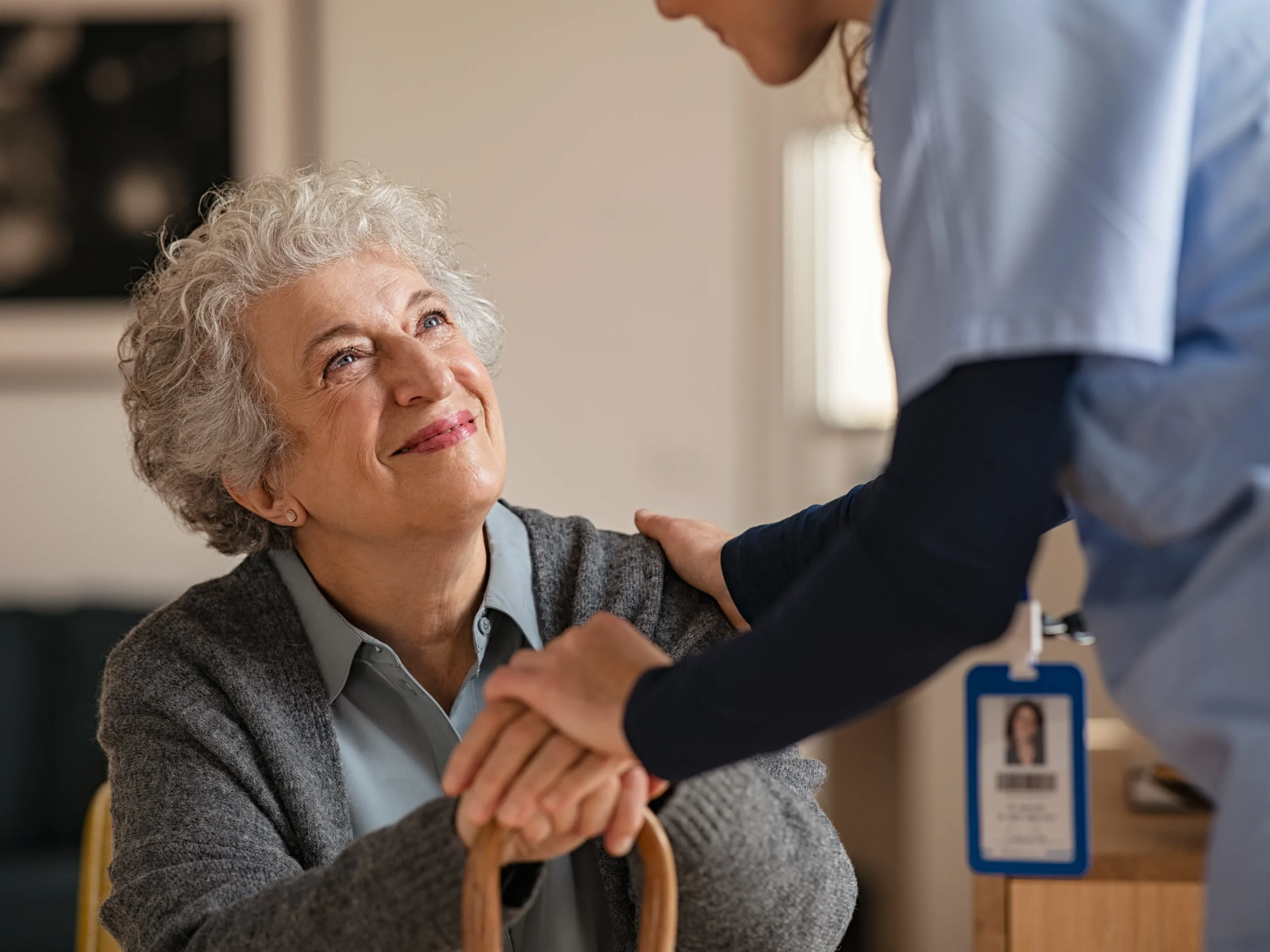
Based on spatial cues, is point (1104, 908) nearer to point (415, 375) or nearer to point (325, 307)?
point (415, 375)

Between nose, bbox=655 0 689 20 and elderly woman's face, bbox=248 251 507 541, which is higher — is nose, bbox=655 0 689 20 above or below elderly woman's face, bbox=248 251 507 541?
above

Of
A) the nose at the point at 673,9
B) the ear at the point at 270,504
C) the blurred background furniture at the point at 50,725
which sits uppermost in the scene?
the nose at the point at 673,9

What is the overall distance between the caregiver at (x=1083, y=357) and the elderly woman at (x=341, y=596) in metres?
0.49

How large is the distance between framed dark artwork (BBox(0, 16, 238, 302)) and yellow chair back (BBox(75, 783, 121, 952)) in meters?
1.96

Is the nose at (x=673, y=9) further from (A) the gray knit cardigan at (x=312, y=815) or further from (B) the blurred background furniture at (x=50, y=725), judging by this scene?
(B) the blurred background furniture at (x=50, y=725)

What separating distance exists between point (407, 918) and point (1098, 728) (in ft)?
4.57

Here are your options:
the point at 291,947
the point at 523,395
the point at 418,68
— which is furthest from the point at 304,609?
the point at 418,68

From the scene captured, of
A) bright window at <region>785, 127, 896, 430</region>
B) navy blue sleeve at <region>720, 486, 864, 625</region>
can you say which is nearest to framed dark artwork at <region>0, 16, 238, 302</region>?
bright window at <region>785, 127, 896, 430</region>

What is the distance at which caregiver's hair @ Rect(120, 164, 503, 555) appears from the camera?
4.82 feet

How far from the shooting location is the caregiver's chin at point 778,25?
816mm

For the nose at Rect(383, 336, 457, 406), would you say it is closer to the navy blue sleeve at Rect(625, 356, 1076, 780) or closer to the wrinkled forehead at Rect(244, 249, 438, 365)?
the wrinkled forehead at Rect(244, 249, 438, 365)

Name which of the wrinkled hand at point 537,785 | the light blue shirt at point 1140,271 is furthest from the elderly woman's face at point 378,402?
the light blue shirt at point 1140,271

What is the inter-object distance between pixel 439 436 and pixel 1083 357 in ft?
2.74

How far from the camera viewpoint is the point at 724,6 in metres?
0.82
